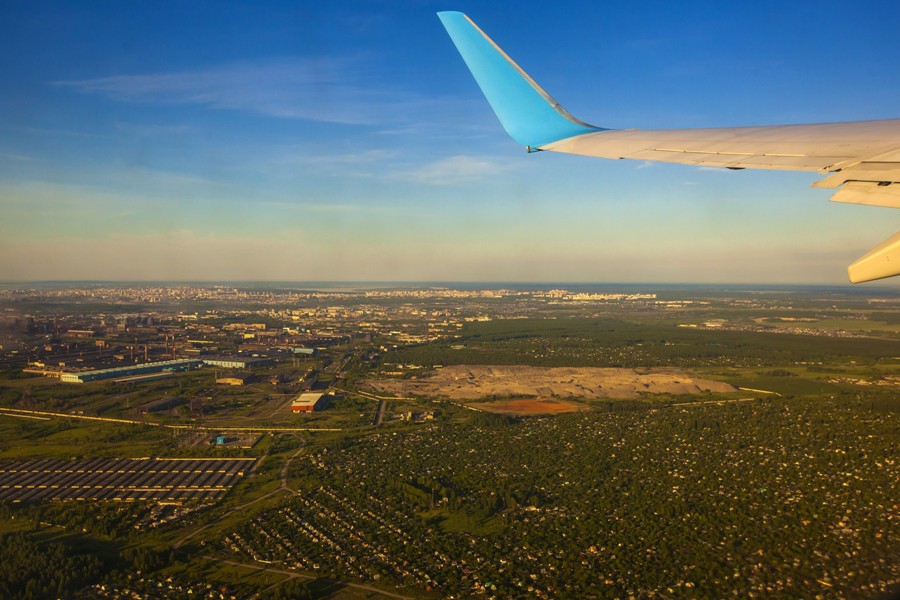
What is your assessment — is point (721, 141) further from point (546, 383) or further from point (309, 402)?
point (546, 383)

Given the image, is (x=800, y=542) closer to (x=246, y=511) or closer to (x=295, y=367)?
(x=246, y=511)

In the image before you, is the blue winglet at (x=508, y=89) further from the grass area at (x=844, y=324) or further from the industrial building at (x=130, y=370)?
the grass area at (x=844, y=324)

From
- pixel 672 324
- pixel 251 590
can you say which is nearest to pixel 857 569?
pixel 251 590

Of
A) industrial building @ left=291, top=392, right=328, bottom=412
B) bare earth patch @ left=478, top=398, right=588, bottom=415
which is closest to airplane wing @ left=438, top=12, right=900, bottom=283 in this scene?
bare earth patch @ left=478, top=398, right=588, bottom=415

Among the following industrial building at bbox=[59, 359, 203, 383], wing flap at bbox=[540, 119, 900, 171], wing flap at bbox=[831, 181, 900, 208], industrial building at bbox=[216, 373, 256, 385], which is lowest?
industrial building at bbox=[216, 373, 256, 385]

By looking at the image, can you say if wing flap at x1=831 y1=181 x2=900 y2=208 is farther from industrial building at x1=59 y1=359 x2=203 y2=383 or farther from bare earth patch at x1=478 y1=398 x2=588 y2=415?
industrial building at x1=59 y1=359 x2=203 y2=383

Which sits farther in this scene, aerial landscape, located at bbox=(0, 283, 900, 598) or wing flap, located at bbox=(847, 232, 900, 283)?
aerial landscape, located at bbox=(0, 283, 900, 598)

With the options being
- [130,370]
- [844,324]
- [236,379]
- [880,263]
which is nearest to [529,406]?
[236,379]
